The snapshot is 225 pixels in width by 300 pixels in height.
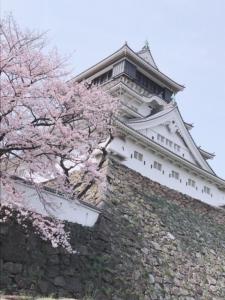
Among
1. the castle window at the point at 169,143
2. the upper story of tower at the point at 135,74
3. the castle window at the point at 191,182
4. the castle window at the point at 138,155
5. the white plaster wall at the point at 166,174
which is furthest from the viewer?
the upper story of tower at the point at 135,74

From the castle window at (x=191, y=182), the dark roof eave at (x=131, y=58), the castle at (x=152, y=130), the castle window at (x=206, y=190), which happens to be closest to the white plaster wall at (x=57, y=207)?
the castle at (x=152, y=130)

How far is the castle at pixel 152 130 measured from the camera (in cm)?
1833

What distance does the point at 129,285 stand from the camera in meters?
12.9

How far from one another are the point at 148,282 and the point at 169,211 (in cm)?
494

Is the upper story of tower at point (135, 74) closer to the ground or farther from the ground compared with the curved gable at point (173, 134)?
farther from the ground

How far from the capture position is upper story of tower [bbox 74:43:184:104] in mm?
23000

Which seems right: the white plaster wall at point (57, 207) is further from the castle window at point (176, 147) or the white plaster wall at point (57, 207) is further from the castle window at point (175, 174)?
the castle window at point (176, 147)

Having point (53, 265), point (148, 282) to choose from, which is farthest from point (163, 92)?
point (53, 265)

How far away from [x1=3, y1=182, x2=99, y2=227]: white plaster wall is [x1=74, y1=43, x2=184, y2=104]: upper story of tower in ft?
34.4

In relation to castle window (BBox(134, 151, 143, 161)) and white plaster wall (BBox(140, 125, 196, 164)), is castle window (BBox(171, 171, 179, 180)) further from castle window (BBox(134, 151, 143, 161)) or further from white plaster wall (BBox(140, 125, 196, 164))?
castle window (BBox(134, 151, 143, 161))

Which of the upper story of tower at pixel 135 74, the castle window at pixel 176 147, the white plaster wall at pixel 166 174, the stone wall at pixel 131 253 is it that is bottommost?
the stone wall at pixel 131 253

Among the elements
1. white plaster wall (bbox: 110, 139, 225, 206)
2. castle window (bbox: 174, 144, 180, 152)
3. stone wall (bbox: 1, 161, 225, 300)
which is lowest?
stone wall (bbox: 1, 161, 225, 300)

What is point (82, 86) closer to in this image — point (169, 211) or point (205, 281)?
point (169, 211)

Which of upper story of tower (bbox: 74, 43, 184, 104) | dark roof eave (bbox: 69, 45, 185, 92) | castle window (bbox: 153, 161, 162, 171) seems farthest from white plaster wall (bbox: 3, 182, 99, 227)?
dark roof eave (bbox: 69, 45, 185, 92)
